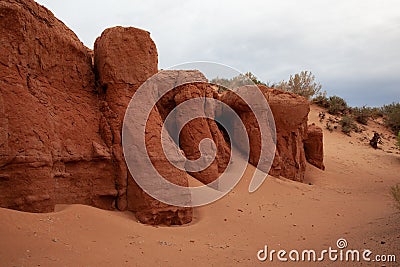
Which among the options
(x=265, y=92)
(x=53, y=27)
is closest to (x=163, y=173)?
(x=53, y=27)

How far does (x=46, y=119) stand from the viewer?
15.6 feet

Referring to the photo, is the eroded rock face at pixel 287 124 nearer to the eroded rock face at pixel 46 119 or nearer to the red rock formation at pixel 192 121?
the red rock formation at pixel 192 121

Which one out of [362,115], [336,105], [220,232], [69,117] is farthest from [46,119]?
[362,115]

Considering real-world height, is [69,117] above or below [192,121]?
below

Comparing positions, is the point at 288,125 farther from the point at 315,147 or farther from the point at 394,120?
the point at 394,120

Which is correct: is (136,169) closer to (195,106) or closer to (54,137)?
(54,137)

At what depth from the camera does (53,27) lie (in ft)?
17.3

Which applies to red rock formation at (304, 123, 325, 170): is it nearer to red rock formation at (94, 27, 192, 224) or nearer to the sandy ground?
the sandy ground

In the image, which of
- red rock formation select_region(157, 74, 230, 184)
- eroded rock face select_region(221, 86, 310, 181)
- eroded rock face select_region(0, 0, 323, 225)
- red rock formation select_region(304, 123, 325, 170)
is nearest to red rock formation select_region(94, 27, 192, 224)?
eroded rock face select_region(0, 0, 323, 225)

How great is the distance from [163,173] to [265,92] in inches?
207
